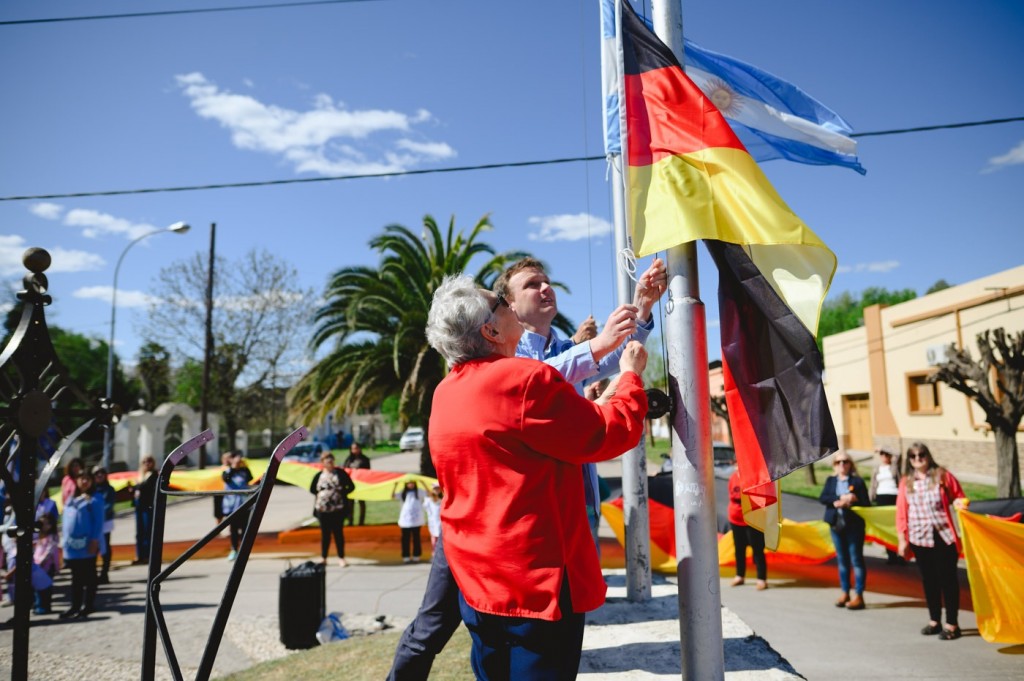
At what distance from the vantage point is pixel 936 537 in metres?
6.45

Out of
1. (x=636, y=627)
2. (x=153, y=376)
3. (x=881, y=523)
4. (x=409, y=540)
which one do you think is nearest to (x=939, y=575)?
(x=881, y=523)

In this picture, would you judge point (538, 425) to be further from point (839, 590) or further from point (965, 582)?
point (965, 582)

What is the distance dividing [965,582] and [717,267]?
8585 millimetres

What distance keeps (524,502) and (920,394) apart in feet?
97.6

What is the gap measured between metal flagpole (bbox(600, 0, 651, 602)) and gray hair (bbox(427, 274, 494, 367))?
2.65 meters

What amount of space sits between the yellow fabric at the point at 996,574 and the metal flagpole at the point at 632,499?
349cm

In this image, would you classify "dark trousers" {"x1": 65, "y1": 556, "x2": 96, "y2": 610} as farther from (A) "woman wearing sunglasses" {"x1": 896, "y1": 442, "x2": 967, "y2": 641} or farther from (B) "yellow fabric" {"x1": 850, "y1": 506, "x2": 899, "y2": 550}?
(B) "yellow fabric" {"x1": 850, "y1": 506, "x2": 899, "y2": 550}

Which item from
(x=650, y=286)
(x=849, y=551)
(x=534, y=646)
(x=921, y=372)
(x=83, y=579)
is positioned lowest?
(x=83, y=579)

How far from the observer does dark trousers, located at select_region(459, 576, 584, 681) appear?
195 centimetres

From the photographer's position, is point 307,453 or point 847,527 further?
point 307,453

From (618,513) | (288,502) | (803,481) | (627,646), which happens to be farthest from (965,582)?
(288,502)

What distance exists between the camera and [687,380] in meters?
2.68

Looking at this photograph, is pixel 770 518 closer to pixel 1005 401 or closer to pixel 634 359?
pixel 634 359

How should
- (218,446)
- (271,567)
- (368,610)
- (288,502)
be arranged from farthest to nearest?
(218,446)
(288,502)
(271,567)
(368,610)
